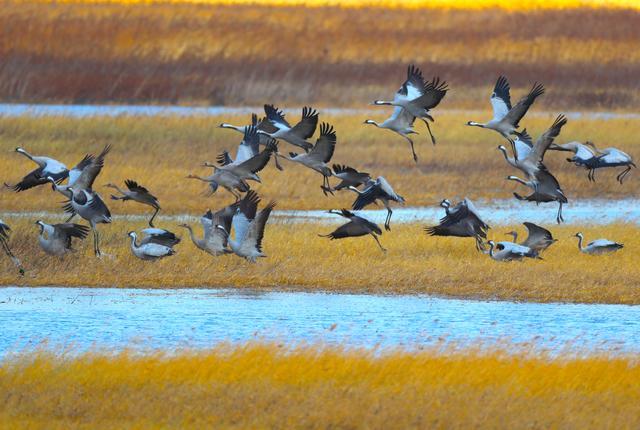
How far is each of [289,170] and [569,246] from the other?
9.31 meters

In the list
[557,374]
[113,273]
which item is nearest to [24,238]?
[113,273]

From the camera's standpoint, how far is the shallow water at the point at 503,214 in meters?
19.4

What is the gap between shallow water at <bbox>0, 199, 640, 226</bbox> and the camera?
63.7ft

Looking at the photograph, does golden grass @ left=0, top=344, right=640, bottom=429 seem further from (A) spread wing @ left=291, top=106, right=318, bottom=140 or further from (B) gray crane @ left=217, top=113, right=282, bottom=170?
(B) gray crane @ left=217, top=113, right=282, bottom=170

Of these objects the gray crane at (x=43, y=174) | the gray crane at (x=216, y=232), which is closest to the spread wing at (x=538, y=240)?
the gray crane at (x=216, y=232)

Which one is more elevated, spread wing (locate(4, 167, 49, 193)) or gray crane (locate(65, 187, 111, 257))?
spread wing (locate(4, 167, 49, 193))

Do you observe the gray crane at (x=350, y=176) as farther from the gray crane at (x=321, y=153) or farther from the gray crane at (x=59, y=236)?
the gray crane at (x=59, y=236)

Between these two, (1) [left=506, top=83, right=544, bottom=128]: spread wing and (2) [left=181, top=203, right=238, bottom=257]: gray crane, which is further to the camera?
(1) [left=506, top=83, right=544, bottom=128]: spread wing

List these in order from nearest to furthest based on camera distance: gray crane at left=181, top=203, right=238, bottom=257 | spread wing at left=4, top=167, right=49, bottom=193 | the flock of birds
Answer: gray crane at left=181, top=203, right=238, bottom=257, the flock of birds, spread wing at left=4, top=167, right=49, bottom=193

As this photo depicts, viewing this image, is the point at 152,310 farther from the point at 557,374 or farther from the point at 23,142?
the point at 23,142

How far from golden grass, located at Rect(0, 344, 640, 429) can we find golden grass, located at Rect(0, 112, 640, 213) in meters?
10.4

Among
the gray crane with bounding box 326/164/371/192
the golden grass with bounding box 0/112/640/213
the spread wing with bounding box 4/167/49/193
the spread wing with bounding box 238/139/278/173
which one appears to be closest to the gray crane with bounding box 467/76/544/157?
the gray crane with bounding box 326/164/371/192

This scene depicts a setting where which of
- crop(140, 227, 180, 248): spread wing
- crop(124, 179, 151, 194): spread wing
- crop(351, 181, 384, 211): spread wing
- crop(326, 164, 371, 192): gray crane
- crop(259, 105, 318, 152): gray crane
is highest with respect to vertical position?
crop(259, 105, 318, 152): gray crane

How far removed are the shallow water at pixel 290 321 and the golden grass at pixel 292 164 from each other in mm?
6832
